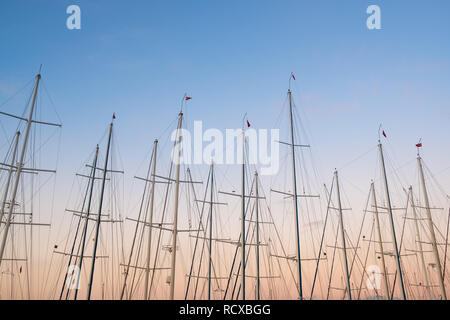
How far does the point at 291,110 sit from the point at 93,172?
1094 inches

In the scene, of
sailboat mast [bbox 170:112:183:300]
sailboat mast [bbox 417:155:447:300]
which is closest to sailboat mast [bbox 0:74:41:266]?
sailboat mast [bbox 170:112:183:300]

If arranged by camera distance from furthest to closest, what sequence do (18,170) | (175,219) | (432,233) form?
(432,233) < (18,170) < (175,219)

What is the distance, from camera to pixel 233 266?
141ft

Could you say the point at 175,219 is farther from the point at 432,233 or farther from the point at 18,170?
the point at 432,233

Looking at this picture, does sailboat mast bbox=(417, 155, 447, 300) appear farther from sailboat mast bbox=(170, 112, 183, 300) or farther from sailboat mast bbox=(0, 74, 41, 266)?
sailboat mast bbox=(0, 74, 41, 266)

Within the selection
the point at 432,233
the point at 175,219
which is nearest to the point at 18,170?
the point at 175,219

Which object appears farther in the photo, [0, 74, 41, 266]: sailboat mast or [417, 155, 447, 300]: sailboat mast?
[417, 155, 447, 300]: sailboat mast

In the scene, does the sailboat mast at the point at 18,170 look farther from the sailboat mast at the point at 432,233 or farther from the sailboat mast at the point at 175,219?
the sailboat mast at the point at 432,233

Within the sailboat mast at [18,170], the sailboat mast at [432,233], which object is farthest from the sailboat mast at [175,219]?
the sailboat mast at [432,233]

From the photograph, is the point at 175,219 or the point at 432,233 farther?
the point at 432,233

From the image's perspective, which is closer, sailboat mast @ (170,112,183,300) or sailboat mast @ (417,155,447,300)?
sailboat mast @ (170,112,183,300)
